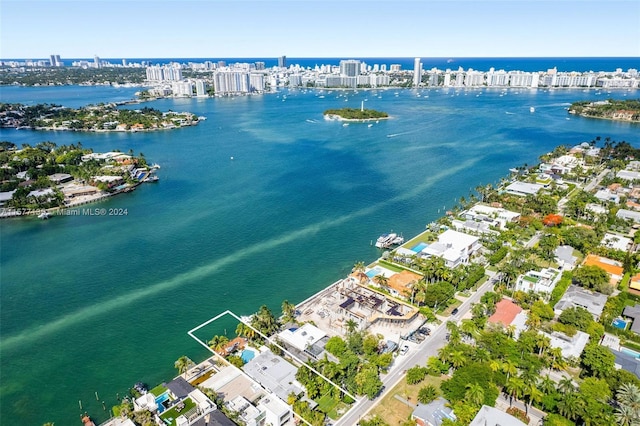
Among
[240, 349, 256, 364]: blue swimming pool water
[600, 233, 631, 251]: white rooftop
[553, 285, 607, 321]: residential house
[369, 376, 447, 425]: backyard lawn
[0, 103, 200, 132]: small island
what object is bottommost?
[369, 376, 447, 425]: backyard lawn

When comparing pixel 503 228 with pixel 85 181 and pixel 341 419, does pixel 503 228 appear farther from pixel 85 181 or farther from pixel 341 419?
pixel 85 181

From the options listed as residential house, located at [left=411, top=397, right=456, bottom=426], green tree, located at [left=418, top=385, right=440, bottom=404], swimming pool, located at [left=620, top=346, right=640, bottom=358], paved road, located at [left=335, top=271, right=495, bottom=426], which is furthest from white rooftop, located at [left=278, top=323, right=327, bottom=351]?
swimming pool, located at [left=620, top=346, right=640, bottom=358]

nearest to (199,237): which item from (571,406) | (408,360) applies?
(408,360)

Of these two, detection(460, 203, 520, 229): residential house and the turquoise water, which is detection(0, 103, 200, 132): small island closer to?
the turquoise water

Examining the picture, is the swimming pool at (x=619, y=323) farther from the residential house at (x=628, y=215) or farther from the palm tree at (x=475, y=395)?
the residential house at (x=628, y=215)

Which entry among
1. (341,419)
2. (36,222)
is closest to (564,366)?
(341,419)

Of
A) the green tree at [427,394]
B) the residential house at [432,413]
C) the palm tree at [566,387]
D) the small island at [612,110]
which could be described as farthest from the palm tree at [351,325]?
the small island at [612,110]
